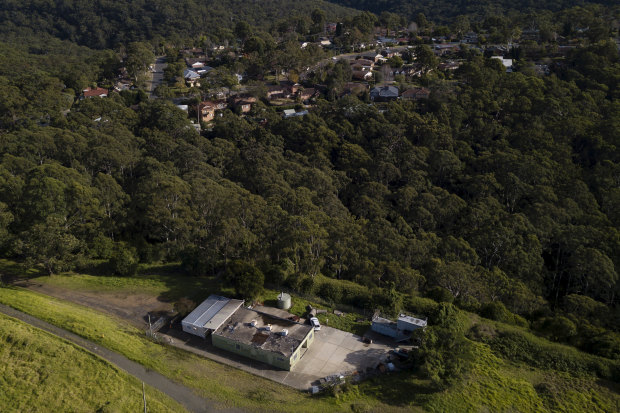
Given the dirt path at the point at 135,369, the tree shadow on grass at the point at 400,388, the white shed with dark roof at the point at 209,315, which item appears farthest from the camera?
the white shed with dark roof at the point at 209,315

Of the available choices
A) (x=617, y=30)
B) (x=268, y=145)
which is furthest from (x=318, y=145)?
(x=617, y=30)

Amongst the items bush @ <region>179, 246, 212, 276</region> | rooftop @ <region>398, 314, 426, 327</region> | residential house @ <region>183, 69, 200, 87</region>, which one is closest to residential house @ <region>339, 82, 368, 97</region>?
residential house @ <region>183, 69, 200, 87</region>

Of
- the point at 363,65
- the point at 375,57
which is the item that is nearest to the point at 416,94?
the point at 363,65

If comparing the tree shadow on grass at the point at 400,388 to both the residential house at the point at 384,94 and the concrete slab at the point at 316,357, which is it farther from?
the residential house at the point at 384,94

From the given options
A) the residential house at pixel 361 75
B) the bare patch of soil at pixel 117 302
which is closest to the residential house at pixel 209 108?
the residential house at pixel 361 75

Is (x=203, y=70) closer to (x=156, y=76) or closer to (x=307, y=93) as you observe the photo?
(x=156, y=76)

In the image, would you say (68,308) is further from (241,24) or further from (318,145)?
(241,24)

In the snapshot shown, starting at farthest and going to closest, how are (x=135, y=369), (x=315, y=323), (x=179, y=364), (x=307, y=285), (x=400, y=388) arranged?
(x=307, y=285) < (x=315, y=323) < (x=179, y=364) < (x=135, y=369) < (x=400, y=388)
